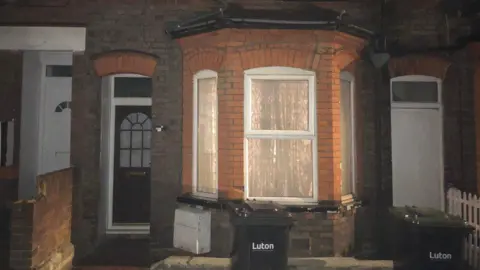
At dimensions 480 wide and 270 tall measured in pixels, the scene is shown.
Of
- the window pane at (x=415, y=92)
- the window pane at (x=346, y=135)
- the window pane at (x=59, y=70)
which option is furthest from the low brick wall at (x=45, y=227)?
the window pane at (x=415, y=92)

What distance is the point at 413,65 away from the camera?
284 inches

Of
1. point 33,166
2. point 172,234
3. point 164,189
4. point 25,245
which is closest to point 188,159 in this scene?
point 164,189

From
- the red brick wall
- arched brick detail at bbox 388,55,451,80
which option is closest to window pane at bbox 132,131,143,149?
the red brick wall

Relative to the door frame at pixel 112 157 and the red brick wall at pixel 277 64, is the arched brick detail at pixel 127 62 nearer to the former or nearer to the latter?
the door frame at pixel 112 157

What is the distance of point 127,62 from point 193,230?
3084 millimetres

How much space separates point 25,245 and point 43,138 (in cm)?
309

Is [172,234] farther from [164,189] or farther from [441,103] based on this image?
[441,103]

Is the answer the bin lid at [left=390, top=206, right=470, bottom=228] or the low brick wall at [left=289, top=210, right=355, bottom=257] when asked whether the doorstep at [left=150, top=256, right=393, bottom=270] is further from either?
the bin lid at [left=390, top=206, right=470, bottom=228]

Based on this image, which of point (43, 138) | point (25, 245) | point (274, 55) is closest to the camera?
point (25, 245)

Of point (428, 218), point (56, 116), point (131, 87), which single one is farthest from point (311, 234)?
point (56, 116)

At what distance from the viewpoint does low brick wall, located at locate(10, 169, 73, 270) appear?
5156 mm

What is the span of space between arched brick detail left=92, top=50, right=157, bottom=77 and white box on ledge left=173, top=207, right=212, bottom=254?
2526mm

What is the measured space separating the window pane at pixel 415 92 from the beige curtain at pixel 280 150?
88.2 inches

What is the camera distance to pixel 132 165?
7.95 metres
